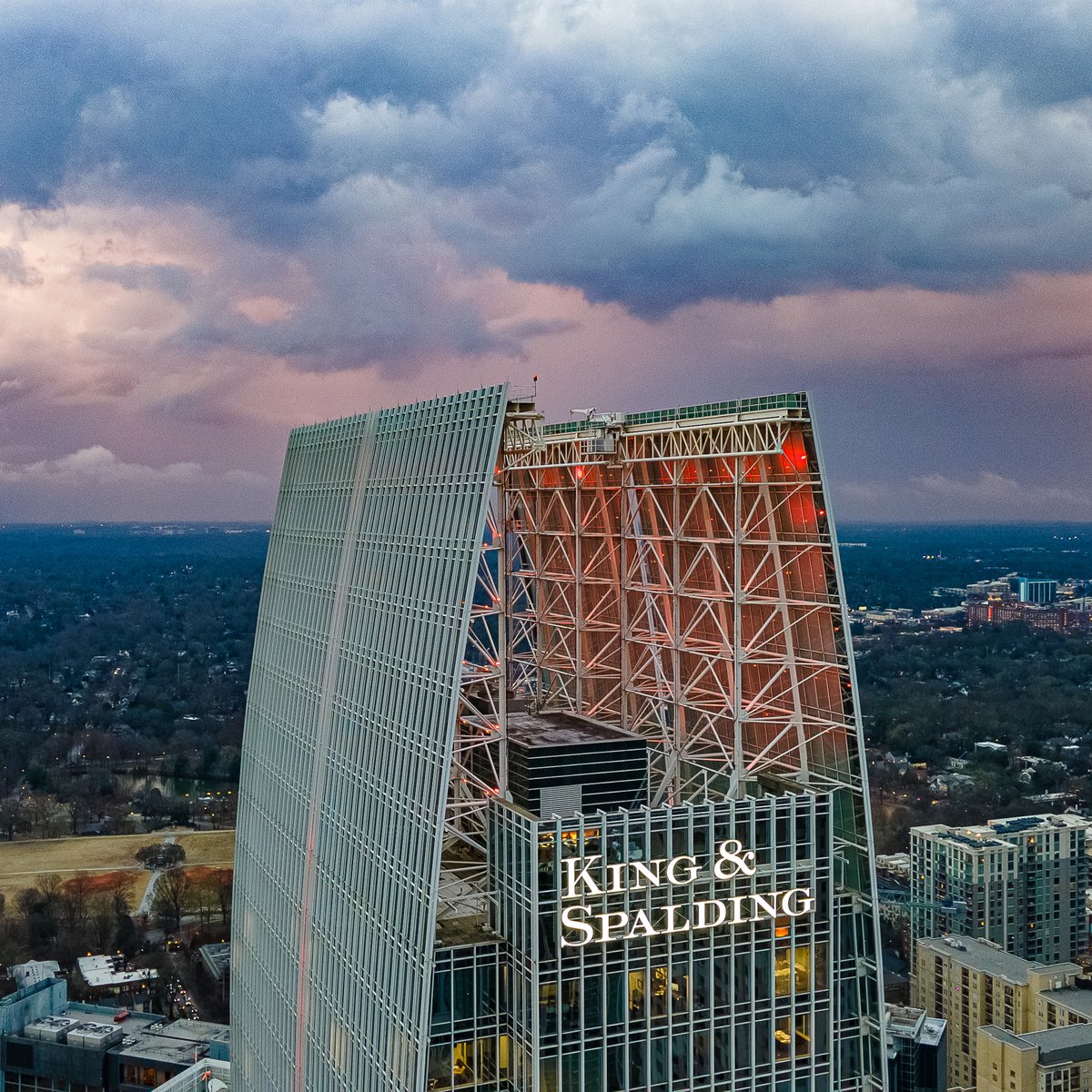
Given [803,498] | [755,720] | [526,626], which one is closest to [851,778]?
[755,720]

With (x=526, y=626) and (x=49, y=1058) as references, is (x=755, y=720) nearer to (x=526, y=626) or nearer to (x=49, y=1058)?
(x=526, y=626)

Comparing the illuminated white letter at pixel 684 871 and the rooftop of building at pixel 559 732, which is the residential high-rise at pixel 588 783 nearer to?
the illuminated white letter at pixel 684 871

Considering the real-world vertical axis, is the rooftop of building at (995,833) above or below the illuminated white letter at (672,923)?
below

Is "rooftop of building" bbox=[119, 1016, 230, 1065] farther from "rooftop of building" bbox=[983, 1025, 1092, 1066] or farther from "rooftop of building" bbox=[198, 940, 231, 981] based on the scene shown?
"rooftop of building" bbox=[983, 1025, 1092, 1066]

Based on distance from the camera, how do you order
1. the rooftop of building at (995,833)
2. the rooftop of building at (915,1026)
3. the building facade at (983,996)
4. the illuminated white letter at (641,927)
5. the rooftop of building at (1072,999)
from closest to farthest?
the illuminated white letter at (641,927) → the rooftop of building at (915,1026) → the rooftop of building at (1072,999) → the building facade at (983,996) → the rooftop of building at (995,833)

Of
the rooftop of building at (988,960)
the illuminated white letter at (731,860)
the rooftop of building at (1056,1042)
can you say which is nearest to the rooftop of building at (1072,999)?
the rooftop of building at (988,960)

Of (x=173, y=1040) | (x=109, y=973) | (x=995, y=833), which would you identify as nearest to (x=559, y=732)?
(x=173, y=1040)
